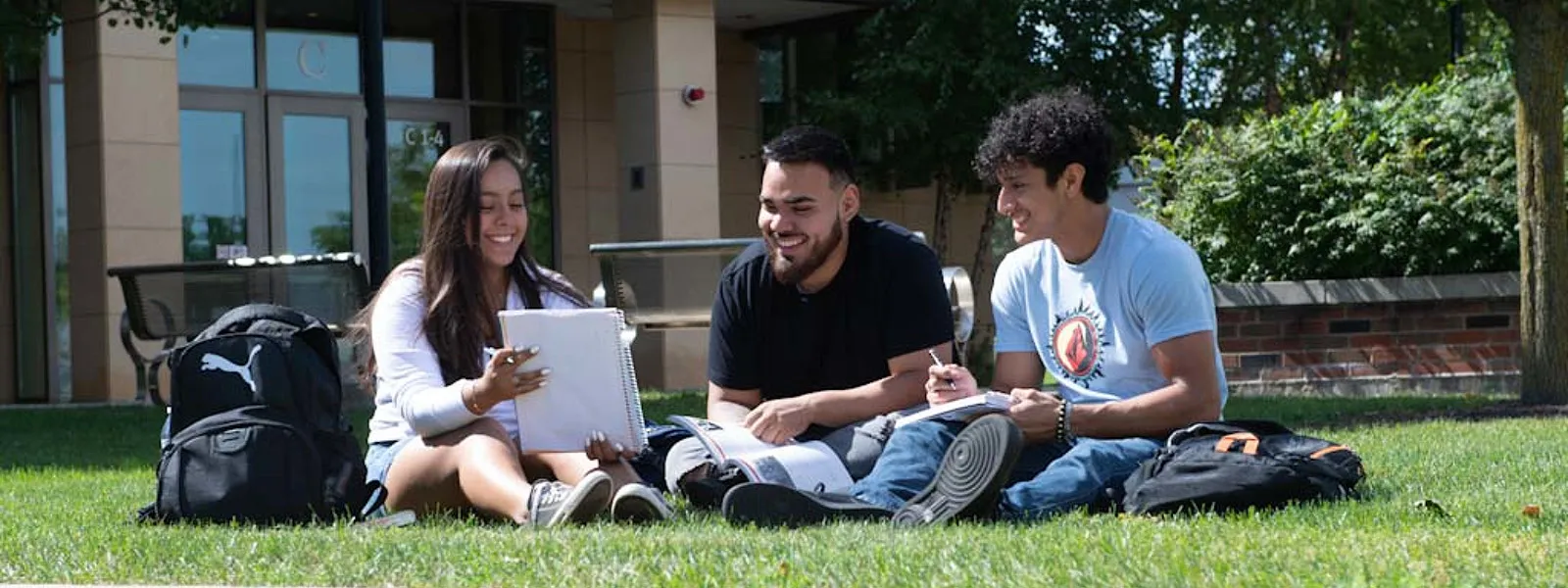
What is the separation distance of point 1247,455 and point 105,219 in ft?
42.7

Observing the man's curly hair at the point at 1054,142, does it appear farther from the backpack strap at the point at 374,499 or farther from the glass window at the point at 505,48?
the glass window at the point at 505,48

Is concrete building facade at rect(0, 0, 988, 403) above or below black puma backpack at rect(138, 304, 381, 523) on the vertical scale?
above

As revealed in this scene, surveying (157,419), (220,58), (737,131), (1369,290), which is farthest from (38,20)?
(737,131)

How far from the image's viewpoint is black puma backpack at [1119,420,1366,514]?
19.1 feet

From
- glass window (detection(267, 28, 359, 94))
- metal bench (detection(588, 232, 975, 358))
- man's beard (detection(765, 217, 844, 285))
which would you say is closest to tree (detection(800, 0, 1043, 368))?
glass window (detection(267, 28, 359, 94))

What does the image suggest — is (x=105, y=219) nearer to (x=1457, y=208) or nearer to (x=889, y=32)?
(x=889, y=32)

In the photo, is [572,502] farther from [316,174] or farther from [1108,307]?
[316,174]

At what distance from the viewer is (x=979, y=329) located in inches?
896

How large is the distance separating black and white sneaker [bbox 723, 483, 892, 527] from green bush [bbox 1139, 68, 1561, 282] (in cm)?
998

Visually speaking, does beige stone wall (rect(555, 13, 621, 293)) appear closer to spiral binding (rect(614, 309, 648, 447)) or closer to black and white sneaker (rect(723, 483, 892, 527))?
spiral binding (rect(614, 309, 648, 447))

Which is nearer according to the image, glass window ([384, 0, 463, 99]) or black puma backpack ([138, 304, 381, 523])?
black puma backpack ([138, 304, 381, 523])

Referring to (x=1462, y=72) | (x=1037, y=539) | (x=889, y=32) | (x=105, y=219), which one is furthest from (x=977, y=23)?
(x=1037, y=539)

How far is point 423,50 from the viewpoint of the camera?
21297 millimetres

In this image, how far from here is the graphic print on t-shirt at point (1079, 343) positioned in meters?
6.30
